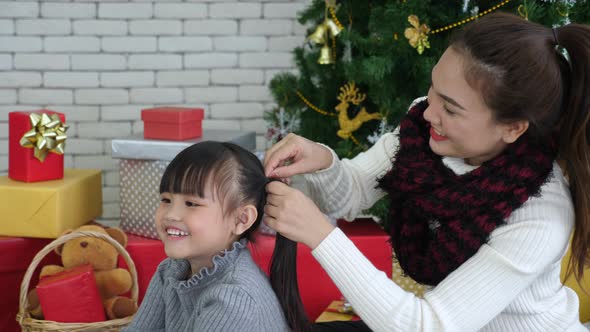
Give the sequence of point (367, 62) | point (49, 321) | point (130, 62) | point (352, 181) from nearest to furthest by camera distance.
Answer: point (352, 181), point (49, 321), point (367, 62), point (130, 62)

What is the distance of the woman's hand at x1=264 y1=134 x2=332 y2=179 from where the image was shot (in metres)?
1.55

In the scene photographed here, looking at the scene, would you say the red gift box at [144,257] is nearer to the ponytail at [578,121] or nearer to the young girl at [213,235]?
the young girl at [213,235]

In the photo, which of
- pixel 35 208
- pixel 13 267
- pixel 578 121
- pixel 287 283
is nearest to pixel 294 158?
pixel 287 283

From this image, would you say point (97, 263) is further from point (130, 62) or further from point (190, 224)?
point (130, 62)

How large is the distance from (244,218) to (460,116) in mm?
491

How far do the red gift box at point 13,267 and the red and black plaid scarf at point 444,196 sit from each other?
1.30 metres

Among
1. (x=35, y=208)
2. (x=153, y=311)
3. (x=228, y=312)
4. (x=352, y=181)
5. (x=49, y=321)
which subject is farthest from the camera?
(x=35, y=208)

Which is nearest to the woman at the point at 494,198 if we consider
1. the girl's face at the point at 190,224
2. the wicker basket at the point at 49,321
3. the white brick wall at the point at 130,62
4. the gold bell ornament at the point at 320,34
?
the girl's face at the point at 190,224

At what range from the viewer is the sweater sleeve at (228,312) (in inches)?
52.6

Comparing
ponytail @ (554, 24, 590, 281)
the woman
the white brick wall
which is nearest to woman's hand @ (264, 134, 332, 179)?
the woman

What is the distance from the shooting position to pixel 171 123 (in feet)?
8.06

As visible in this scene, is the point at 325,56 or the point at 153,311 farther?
the point at 325,56

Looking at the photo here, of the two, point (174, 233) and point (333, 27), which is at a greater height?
point (333, 27)

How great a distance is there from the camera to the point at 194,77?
3293 mm
